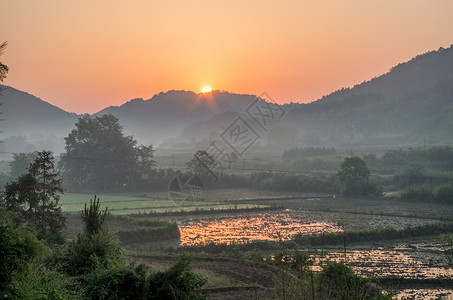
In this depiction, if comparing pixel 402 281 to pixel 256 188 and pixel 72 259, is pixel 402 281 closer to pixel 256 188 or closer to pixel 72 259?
pixel 72 259

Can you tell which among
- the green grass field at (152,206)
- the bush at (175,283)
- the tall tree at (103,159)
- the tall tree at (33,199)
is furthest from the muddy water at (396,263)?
the tall tree at (103,159)

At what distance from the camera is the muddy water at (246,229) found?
2261 cm

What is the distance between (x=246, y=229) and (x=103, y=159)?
1303 inches

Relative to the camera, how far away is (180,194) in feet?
147

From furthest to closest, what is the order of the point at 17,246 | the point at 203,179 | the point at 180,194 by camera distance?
the point at 203,179, the point at 180,194, the point at 17,246

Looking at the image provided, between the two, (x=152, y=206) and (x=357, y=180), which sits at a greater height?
(x=357, y=180)

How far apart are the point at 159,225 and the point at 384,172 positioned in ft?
141

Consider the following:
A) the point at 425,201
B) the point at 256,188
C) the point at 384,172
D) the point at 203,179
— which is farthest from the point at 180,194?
the point at 384,172

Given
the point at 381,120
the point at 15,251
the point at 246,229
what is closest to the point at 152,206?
the point at 246,229

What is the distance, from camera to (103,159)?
175ft

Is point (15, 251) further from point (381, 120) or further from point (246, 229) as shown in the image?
point (381, 120)

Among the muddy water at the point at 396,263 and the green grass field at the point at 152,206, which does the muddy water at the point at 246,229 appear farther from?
the green grass field at the point at 152,206

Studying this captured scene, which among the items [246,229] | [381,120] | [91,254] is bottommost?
[246,229]

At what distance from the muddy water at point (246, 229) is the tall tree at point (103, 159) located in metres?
25.3
